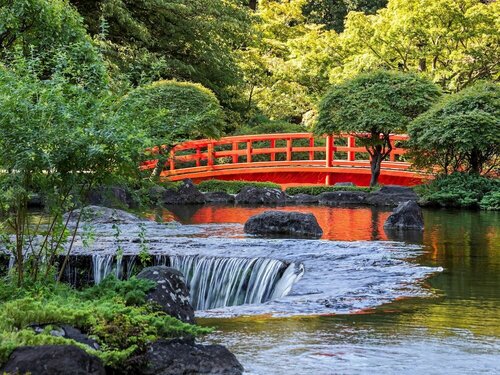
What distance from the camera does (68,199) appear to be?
785cm

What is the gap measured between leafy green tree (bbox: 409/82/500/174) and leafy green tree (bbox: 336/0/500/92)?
4501 mm

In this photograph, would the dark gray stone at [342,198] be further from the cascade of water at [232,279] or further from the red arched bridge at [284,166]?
the cascade of water at [232,279]

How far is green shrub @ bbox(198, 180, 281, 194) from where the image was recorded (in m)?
26.5

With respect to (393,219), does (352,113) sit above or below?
above

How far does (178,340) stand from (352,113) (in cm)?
1898

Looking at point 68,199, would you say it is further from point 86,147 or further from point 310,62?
point 310,62

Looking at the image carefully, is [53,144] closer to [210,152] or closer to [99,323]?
[99,323]

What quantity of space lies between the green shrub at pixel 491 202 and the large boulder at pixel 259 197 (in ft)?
16.7

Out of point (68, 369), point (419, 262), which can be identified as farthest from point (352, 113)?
point (68, 369)

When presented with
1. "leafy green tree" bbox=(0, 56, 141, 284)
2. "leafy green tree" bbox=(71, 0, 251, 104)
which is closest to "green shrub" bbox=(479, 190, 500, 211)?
"leafy green tree" bbox=(71, 0, 251, 104)

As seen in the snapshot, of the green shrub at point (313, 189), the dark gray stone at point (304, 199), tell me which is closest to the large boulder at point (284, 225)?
the dark gray stone at point (304, 199)

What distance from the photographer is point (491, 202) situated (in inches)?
873

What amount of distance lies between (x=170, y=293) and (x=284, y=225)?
872 centimetres

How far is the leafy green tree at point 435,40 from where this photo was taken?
27562mm
